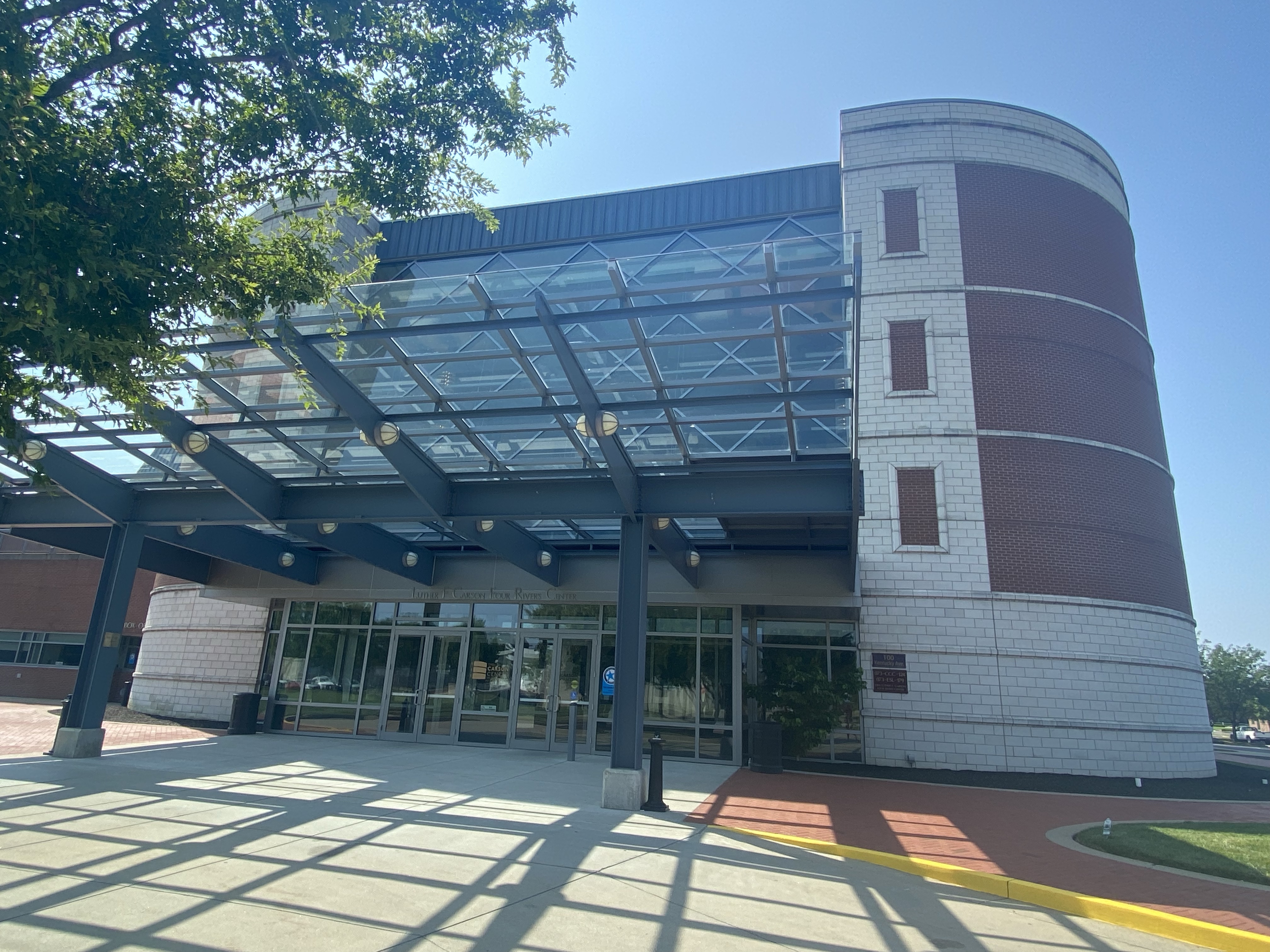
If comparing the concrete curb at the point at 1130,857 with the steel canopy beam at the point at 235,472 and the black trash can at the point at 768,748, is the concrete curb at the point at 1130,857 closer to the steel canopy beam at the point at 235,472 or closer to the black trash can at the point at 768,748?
the black trash can at the point at 768,748

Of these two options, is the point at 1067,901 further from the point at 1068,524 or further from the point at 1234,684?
the point at 1234,684

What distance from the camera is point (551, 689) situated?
16484mm

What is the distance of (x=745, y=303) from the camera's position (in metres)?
7.99

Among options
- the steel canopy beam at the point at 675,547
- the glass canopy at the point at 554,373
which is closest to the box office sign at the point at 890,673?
the steel canopy beam at the point at 675,547

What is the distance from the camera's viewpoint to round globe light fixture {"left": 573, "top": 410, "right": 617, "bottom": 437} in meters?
9.55

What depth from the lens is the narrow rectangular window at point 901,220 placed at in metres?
19.5

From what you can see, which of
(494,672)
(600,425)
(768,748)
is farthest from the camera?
(494,672)

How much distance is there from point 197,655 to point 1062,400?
22753 millimetres

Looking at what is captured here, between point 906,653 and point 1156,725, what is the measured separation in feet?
17.9

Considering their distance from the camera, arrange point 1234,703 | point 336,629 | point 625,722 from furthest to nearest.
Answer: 1. point 1234,703
2. point 336,629
3. point 625,722

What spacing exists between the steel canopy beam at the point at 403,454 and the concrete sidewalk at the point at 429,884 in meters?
4.14

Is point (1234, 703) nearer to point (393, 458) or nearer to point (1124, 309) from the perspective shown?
point (1124, 309)

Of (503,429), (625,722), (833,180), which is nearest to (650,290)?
(503,429)

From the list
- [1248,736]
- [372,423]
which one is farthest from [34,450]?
[1248,736]
